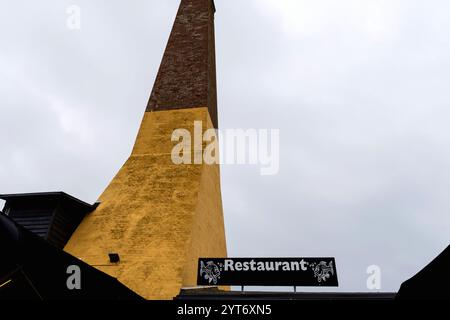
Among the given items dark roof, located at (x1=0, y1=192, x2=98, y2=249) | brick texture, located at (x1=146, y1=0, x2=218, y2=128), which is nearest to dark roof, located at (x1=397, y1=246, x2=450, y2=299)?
dark roof, located at (x1=0, y1=192, x2=98, y2=249)

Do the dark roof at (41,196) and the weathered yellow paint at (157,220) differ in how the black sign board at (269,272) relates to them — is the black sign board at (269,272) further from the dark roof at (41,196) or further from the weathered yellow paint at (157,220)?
the dark roof at (41,196)

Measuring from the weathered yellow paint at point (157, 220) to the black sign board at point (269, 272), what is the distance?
0.90 m

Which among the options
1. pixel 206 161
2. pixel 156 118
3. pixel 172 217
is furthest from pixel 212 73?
pixel 172 217

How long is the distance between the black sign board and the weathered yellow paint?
904mm

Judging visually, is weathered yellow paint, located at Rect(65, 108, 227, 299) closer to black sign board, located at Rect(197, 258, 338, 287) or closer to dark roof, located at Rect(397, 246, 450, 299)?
black sign board, located at Rect(197, 258, 338, 287)

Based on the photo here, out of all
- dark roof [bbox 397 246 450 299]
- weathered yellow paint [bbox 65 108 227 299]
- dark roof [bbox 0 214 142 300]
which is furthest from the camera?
weathered yellow paint [bbox 65 108 227 299]

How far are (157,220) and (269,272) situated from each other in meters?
4.48

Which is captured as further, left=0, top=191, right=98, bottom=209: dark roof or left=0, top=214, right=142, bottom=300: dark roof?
left=0, top=191, right=98, bottom=209: dark roof

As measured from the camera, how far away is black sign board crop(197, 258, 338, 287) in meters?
12.4

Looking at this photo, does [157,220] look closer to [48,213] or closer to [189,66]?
[48,213]

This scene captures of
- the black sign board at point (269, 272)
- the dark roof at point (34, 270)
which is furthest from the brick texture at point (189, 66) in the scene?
the dark roof at point (34, 270)

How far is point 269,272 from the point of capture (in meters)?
12.7
